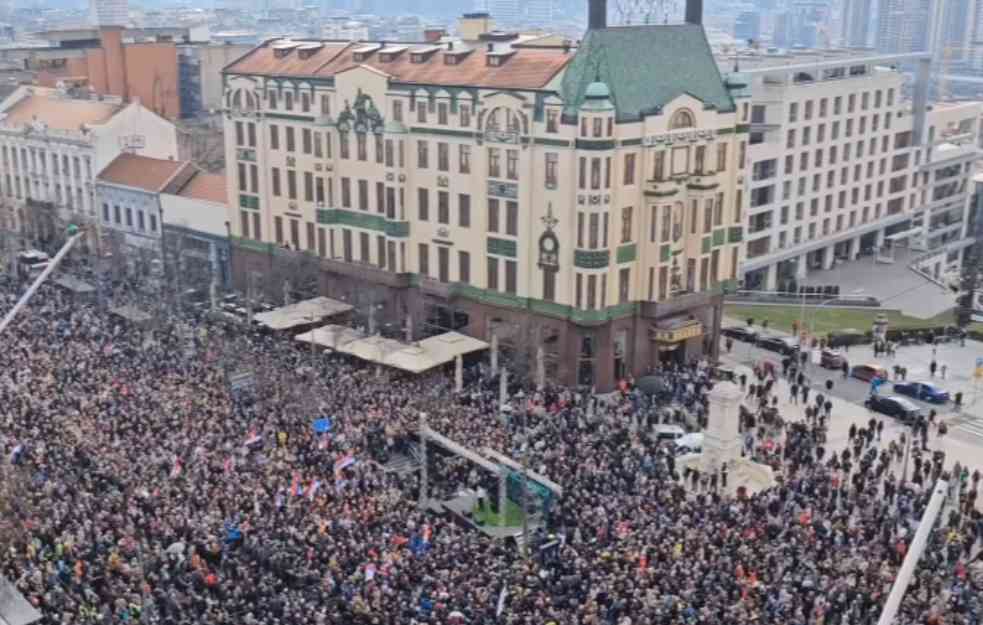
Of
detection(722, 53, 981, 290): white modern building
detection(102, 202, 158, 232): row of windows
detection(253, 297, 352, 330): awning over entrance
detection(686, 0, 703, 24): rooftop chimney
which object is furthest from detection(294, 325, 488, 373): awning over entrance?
detection(722, 53, 981, 290): white modern building

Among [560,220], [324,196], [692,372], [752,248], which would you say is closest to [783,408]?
[692,372]

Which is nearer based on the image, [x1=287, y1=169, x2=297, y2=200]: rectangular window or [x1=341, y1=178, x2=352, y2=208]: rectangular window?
[x1=341, y1=178, x2=352, y2=208]: rectangular window

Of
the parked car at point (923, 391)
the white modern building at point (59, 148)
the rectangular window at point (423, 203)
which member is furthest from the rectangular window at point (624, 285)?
the white modern building at point (59, 148)

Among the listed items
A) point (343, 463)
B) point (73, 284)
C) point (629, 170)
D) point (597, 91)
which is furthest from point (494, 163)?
point (73, 284)

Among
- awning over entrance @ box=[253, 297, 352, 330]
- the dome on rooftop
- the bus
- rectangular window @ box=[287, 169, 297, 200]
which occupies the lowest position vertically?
the bus

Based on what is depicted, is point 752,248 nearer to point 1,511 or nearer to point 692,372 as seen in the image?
point 692,372

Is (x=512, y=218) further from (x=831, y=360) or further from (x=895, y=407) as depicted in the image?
(x=895, y=407)

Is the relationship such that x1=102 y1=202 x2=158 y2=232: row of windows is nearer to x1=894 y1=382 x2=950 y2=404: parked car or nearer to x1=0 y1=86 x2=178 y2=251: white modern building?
x1=0 y1=86 x2=178 y2=251: white modern building
